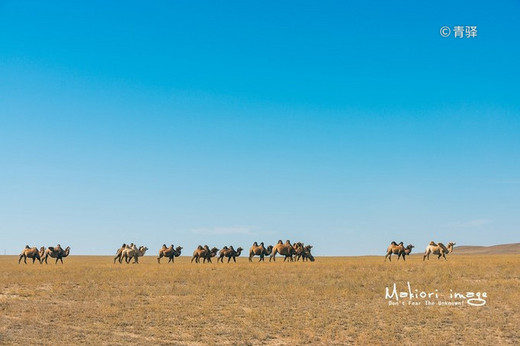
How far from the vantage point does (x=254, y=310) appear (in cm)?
1978

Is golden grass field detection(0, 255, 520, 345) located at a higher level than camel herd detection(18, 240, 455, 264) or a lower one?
lower

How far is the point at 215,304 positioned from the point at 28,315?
269 inches

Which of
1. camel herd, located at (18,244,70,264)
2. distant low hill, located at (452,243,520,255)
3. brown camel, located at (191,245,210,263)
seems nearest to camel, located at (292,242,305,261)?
brown camel, located at (191,245,210,263)

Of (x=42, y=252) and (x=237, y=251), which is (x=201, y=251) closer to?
(x=237, y=251)

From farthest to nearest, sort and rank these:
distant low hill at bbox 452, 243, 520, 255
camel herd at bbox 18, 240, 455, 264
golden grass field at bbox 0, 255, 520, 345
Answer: distant low hill at bbox 452, 243, 520, 255 < camel herd at bbox 18, 240, 455, 264 < golden grass field at bbox 0, 255, 520, 345

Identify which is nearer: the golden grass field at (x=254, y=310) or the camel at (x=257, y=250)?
the golden grass field at (x=254, y=310)

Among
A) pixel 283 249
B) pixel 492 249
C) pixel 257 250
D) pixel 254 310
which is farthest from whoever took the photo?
pixel 492 249

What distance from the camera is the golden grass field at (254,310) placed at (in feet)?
53.3

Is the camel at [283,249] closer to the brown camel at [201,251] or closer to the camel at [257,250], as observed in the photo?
the camel at [257,250]

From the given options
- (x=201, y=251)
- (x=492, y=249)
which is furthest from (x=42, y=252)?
(x=492, y=249)

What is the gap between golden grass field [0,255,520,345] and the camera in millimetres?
16234

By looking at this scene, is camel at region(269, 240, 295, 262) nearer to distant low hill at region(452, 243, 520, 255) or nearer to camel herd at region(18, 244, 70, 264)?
camel herd at region(18, 244, 70, 264)

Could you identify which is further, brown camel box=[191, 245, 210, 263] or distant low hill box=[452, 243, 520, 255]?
distant low hill box=[452, 243, 520, 255]

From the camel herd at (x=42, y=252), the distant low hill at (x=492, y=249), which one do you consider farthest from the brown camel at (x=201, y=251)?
the distant low hill at (x=492, y=249)
